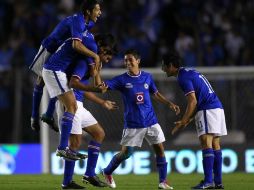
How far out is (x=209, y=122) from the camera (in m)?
12.8

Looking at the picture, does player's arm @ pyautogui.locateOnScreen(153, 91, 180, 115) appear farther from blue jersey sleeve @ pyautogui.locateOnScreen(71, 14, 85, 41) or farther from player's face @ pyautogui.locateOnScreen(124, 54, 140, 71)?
blue jersey sleeve @ pyautogui.locateOnScreen(71, 14, 85, 41)

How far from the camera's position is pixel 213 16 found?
20.5m

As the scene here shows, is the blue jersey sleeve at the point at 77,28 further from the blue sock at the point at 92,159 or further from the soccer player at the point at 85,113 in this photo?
the blue sock at the point at 92,159

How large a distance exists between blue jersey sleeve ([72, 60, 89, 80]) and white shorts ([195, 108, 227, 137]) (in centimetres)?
170

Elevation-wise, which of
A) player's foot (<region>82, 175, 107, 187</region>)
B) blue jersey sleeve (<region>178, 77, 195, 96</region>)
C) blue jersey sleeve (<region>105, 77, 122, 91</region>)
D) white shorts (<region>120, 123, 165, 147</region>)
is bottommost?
player's foot (<region>82, 175, 107, 187</region>)

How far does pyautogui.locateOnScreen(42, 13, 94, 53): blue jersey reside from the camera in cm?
1195

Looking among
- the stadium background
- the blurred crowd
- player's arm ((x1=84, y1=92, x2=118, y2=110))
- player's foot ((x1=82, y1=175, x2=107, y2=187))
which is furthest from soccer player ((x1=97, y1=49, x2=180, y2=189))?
the blurred crowd

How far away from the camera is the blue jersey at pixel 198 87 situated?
1268 centimetres

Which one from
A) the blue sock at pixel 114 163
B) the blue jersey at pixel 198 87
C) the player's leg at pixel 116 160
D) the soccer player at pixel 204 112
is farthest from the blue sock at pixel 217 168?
the blue sock at pixel 114 163

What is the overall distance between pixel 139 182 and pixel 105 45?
2.59 meters

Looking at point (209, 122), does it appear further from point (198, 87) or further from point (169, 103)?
point (169, 103)

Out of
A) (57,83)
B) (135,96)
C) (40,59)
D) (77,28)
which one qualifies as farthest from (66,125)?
(135,96)

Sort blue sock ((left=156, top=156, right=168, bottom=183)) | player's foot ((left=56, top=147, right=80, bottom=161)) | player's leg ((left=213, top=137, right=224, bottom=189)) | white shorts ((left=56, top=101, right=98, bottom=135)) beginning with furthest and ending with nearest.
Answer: blue sock ((left=156, top=156, right=168, bottom=183)), player's leg ((left=213, top=137, right=224, bottom=189)), white shorts ((left=56, top=101, right=98, bottom=135)), player's foot ((left=56, top=147, right=80, bottom=161))

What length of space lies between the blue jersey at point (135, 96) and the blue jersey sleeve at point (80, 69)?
3.57 feet
